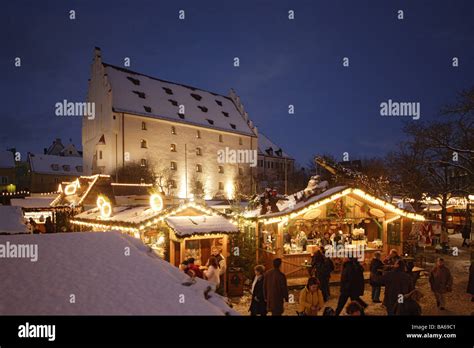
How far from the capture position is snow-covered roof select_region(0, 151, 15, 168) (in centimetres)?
5888

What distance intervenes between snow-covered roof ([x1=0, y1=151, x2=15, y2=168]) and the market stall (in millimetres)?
57827

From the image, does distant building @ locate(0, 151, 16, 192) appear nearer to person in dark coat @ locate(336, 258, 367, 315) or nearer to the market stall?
the market stall

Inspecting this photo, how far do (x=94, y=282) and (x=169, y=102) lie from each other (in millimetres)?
44050

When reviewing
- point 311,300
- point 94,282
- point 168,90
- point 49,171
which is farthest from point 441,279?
point 49,171

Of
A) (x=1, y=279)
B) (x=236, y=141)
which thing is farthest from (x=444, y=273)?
(x=236, y=141)

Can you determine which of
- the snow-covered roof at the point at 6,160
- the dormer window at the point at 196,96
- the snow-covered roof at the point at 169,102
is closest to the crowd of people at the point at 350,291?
the snow-covered roof at the point at 169,102

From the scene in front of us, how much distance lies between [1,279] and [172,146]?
136ft

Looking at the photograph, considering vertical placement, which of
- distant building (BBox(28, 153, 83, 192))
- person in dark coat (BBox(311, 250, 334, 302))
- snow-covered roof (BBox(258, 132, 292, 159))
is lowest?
person in dark coat (BBox(311, 250, 334, 302))

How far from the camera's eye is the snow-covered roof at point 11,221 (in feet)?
44.4

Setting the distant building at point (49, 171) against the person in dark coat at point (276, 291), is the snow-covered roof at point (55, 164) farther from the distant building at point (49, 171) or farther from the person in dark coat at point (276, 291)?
the person in dark coat at point (276, 291)

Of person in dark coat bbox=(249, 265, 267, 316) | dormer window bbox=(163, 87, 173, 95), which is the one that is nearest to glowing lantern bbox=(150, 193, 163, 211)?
person in dark coat bbox=(249, 265, 267, 316)

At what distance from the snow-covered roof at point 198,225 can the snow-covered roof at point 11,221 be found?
18.9ft

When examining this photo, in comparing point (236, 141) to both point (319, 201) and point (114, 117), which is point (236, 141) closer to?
point (114, 117)

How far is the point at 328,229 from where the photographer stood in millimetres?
18234
